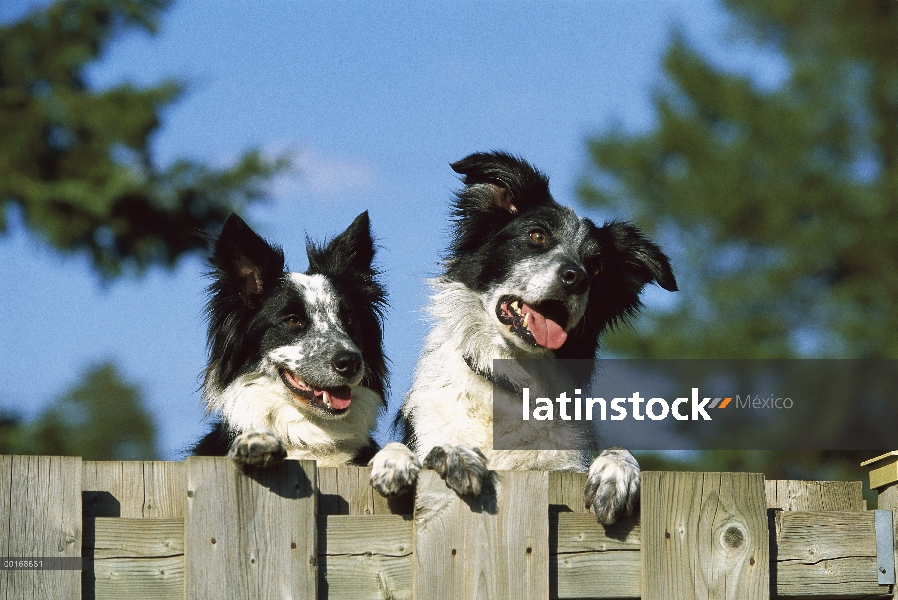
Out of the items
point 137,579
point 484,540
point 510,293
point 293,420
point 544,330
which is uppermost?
point 510,293

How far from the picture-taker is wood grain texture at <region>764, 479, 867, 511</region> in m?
5.04

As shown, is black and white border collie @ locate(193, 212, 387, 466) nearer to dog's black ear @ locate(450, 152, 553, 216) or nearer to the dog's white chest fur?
the dog's white chest fur

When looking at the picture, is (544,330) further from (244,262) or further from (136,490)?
(136,490)

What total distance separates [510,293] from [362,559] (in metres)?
2.30

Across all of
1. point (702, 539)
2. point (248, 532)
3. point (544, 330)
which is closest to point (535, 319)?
point (544, 330)

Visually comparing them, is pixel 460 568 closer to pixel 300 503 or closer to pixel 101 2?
pixel 300 503

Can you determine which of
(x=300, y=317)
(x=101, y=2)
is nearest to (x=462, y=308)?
(x=300, y=317)

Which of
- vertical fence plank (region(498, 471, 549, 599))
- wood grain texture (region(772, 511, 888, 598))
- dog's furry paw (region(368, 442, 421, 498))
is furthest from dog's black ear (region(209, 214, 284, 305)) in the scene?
wood grain texture (region(772, 511, 888, 598))

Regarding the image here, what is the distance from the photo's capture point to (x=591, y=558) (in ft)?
12.6

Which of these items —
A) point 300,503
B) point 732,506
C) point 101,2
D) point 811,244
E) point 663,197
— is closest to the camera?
point 300,503

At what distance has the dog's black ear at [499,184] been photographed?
6.04 metres

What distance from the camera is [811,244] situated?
16.5m

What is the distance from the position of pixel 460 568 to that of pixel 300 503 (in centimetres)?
60

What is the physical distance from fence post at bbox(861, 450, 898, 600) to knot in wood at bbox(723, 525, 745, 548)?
2.11 feet
